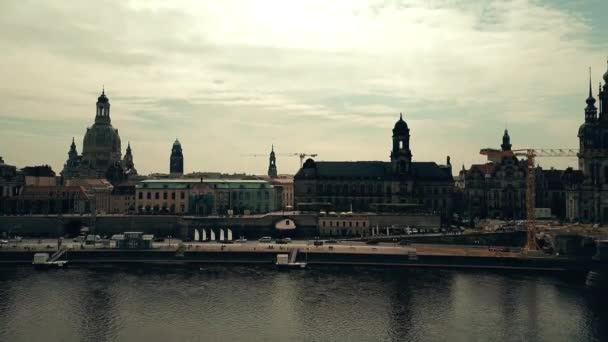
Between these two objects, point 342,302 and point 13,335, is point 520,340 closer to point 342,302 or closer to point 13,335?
point 342,302

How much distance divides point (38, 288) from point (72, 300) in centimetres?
1168

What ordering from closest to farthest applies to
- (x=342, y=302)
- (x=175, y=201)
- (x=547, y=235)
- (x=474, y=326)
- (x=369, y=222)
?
1. (x=474, y=326)
2. (x=342, y=302)
3. (x=547, y=235)
4. (x=369, y=222)
5. (x=175, y=201)

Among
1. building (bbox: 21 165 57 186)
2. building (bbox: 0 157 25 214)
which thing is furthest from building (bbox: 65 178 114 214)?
building (bbox: 21 165 57 186)

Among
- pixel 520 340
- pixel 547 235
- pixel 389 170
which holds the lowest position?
pixel 520 340

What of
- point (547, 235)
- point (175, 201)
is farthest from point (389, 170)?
point (175, 201)

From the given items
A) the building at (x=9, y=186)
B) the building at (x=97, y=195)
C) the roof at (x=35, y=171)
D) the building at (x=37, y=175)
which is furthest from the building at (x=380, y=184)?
the roof at (x=35, y=171)

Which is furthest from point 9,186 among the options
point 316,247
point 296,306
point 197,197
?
point 296,306

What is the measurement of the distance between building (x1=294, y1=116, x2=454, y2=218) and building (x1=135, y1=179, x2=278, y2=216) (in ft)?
43.5

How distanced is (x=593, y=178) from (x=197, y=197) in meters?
103

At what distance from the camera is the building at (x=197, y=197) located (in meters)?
156

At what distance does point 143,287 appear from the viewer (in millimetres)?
96250

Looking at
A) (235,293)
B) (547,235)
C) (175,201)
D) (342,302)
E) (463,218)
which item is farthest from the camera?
(463,218)

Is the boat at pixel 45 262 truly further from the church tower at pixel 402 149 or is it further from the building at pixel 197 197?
the church tower at pixel 402 149

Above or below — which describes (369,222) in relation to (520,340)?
above
